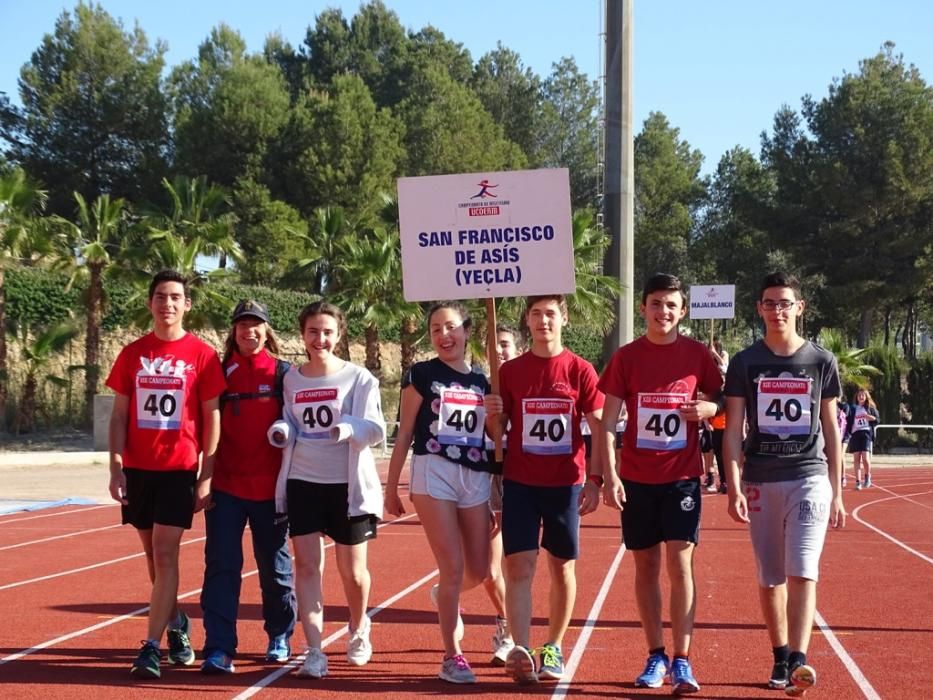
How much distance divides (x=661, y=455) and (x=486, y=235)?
1446 millimetres

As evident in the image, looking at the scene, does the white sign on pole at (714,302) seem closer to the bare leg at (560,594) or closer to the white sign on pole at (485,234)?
the white sign on pole at (485,234)

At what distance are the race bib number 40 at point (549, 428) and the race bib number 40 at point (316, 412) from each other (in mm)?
965

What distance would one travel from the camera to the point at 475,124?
191 feet

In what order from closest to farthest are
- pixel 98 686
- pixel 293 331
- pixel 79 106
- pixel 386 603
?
pixel 98 686
pixel 386 603
pixel 293 331
pixel 79 106

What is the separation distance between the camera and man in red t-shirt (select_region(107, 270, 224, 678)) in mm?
6051

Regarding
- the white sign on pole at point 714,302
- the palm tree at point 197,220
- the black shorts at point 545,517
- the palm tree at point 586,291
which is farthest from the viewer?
the palm tree at point 197,220

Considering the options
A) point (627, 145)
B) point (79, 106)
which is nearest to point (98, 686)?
point (627, 145)

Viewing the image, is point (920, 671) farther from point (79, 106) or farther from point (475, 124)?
point (475, 124)

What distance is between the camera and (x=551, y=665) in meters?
5.78

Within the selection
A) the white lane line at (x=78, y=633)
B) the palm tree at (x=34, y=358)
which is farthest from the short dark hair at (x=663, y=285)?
the palm tree at (x=34, y=358)

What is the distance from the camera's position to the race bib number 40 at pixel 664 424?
18.7 feet

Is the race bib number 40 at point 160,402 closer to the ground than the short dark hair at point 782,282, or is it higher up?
closer to the ground

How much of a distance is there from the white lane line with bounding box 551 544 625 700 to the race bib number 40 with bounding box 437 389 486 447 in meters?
1.22

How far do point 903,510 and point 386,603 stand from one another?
10.5 metres
